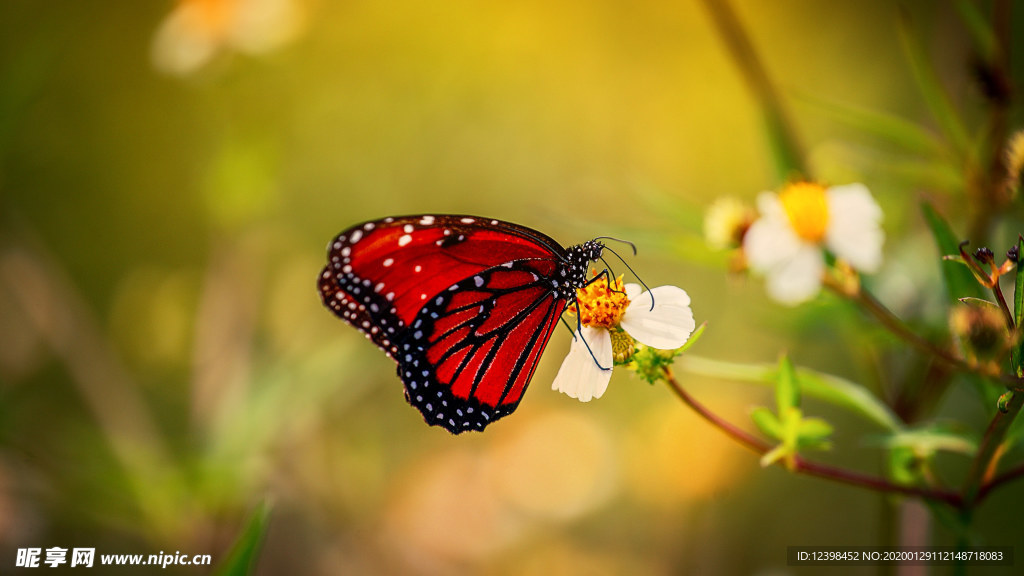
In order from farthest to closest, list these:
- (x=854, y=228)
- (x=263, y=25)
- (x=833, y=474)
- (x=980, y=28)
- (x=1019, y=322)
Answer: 1. (x=263, y=25)
2. (x=980, y=28)
3. (x=854, y=228)
4. (x=833, y=474)
5. (x=1019, y=322)

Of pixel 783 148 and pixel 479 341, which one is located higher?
pixel 783 148

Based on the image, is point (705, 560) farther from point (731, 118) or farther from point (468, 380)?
point (731, 118)

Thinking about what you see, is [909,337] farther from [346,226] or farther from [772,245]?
[346,226]

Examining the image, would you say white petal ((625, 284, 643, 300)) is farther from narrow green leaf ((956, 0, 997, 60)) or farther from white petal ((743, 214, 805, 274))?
narrow green leaf ((956, 0, 997, 60))

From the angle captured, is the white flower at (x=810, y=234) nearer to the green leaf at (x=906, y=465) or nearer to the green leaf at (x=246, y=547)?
Result: the green leaf at (x=906, y=465)

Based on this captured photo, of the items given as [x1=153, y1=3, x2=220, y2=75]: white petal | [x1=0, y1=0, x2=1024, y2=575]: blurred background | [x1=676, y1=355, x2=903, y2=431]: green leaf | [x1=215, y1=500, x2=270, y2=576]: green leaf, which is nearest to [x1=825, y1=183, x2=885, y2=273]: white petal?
[x1=676, y1=355, x2=903, y2=431]: green leaf

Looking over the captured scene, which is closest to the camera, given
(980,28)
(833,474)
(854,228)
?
(833,474)

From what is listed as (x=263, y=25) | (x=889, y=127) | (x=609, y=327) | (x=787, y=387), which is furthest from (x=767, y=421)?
(x=263, y=25)
